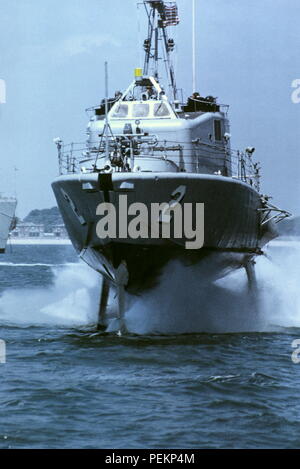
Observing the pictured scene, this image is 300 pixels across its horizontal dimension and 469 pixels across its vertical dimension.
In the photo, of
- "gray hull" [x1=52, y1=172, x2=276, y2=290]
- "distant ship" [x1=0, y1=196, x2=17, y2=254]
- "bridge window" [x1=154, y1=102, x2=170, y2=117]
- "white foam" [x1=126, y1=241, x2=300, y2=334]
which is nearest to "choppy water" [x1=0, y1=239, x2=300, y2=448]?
"white foam" [x1=126, y1=241, x2=300, y2=334]

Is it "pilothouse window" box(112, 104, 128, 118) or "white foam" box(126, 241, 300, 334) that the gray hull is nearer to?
"white foam" box(126, 241, 300, 334)

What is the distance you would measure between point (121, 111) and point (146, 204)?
5.17m

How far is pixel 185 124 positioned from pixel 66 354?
750 cm

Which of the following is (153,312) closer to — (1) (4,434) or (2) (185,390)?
(2) (185,390)

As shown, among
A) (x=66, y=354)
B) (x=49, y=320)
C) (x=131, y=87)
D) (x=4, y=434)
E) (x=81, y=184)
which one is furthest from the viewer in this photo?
(x=49, y=320)

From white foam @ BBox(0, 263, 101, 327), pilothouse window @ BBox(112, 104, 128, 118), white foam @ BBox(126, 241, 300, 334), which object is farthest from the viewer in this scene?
white foam @ BBox(0, 263, 101, 327)

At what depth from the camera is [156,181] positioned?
19.5 metres

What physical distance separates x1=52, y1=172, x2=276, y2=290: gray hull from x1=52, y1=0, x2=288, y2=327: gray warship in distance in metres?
0.02

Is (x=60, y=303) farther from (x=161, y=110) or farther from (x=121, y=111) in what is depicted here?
(x=161, y=110)

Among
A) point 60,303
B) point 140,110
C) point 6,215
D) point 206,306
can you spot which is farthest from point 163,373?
point 6,215

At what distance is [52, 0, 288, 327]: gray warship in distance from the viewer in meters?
19.9

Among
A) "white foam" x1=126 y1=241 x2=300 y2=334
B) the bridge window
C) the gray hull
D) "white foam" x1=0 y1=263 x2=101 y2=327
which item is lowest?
"white foam" x1=0 y1=263 x2=101 y2=327
